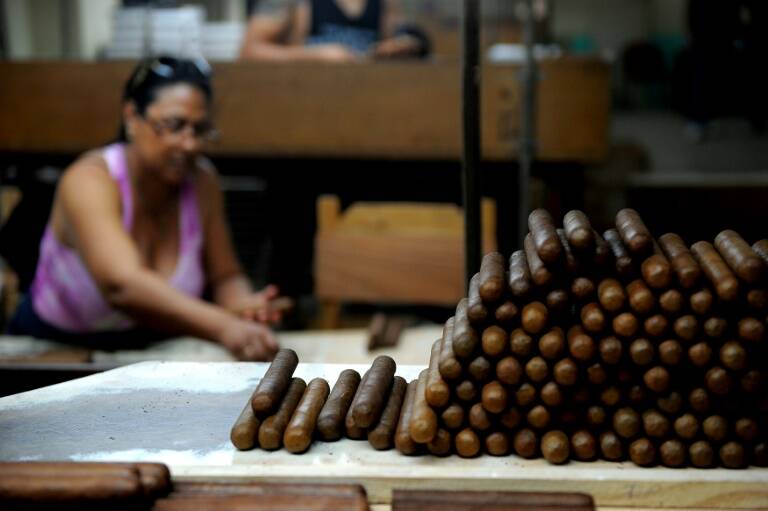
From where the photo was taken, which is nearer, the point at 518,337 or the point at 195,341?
the point at 518,337

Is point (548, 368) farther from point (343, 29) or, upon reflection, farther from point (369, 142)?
point (343, 29)

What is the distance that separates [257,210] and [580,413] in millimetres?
4582

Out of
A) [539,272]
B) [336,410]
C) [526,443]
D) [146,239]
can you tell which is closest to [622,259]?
[539,272]

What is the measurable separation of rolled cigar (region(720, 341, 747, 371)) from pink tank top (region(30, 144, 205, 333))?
2.35 metres

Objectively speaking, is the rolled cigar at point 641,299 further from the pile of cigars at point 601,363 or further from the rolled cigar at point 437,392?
the rolled cigar at point 437,392

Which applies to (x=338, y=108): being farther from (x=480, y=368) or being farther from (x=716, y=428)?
(x=716, y=428)

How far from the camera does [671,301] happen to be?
143cm

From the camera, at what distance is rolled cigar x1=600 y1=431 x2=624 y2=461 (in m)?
1.52

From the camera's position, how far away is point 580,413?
1.54 metres

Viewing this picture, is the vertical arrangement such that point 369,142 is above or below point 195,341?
above

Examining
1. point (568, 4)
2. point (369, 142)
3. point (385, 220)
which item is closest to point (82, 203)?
point (385, 220)

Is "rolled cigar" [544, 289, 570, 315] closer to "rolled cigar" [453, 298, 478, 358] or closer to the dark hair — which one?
"rolled cigar" [453, 298, 478, 358]

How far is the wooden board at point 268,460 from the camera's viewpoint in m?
1.47

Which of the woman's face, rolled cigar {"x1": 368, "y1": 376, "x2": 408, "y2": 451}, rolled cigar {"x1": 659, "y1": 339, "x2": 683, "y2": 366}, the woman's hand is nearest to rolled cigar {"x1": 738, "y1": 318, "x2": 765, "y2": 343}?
rolled cigar {"x1": 659, "y1": 339, "x2": 683, "y2": 366}
